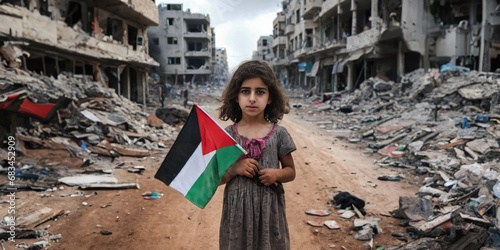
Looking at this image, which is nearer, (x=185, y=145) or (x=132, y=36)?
(x=185, y=145)

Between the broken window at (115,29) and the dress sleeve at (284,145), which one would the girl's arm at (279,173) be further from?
the broken window at (115,29)

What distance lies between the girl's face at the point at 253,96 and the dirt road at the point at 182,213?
7.45ft

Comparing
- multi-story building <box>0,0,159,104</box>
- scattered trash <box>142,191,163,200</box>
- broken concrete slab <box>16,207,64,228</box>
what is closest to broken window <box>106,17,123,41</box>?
multi-story building <box>0,0,159,104</box>

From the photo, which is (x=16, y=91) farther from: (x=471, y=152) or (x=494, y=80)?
(x=494, y=80)

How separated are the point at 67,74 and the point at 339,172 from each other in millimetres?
12388

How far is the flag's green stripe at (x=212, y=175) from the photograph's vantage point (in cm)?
212

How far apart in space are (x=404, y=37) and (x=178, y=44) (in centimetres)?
3494

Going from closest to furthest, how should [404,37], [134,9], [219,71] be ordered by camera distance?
[134,9]
[404,37]
[219,71]

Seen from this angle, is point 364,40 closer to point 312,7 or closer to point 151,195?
point 312,7

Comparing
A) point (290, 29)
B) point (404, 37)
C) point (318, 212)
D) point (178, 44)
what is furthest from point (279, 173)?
point (178, 44)

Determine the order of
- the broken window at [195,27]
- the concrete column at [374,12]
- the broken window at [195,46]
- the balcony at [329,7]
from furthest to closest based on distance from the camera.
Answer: the broken window at [195,27], the broken window at [195,46], the balcony at [329,7], the concrete column at [374,12]

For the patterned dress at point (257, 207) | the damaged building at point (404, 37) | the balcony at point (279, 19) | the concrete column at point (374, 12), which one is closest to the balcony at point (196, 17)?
the balcony at point (279, 19)

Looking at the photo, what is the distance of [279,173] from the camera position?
2.13m

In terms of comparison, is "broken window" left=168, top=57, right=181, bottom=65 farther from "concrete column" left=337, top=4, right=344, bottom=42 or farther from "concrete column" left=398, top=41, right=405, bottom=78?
"concrete column" left=398, top=41, right=405, bottom=78
